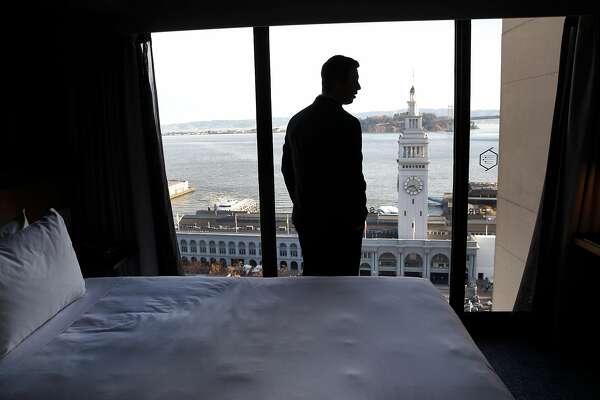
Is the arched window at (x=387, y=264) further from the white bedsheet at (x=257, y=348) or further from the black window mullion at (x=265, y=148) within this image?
the white bedsheet at (x=257, y=348)

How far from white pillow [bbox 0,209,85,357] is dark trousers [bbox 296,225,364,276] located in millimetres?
1036

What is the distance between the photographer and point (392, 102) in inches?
104

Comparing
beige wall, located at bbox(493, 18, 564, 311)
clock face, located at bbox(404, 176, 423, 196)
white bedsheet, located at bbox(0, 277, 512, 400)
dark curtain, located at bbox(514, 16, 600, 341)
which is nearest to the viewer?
white bedsheet, located at bbox(0, 277, 512, 400)

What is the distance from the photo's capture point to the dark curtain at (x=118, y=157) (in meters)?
2.49

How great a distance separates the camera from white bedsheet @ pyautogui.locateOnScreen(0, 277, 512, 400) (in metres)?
1.11

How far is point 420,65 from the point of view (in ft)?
8.46

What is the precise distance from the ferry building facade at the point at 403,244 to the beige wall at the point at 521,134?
0.99 feet

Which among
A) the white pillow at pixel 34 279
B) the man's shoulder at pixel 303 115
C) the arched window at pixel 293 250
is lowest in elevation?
the arched window at pixel 293 250

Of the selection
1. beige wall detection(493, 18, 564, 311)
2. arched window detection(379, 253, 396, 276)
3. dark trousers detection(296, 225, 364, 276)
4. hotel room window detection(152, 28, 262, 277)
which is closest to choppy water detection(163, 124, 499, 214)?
hotel room window detection(152, 28, 262, 277)

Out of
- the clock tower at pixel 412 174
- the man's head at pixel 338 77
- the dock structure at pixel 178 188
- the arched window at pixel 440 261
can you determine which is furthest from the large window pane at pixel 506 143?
the dock structure at pixel 178 188

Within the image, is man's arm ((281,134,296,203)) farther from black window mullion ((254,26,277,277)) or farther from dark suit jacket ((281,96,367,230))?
black window mullion ((254,26,277,277))

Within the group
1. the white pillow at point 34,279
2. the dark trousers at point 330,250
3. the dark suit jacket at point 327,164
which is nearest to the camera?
the white pillow at point 34,279

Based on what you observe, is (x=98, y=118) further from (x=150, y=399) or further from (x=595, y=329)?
(x=595, y=329)

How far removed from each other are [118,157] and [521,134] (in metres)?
2.50
